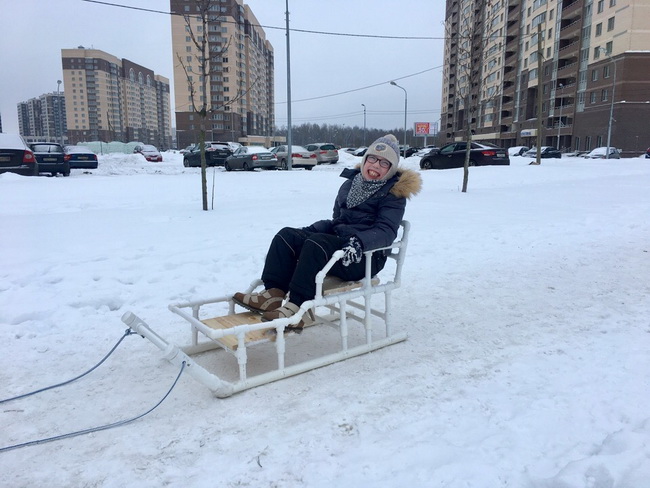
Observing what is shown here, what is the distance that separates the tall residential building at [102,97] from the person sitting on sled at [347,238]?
282ft

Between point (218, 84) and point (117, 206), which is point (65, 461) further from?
point (218, 84)

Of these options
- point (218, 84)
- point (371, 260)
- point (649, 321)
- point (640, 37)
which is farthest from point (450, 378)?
point (218, 84)

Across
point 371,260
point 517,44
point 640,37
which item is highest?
point 517,44

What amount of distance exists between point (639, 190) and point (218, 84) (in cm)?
8700

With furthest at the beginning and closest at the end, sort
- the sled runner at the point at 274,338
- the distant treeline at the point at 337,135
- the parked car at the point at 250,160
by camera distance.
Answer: the distant treeline at the point at 337,135
the parked car at the point at 250,160
the sled runner at the point at 274,338

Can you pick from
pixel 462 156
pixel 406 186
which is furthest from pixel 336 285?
pixel 462 156

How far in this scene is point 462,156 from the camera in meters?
23.0

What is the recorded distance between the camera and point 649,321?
4.02 m

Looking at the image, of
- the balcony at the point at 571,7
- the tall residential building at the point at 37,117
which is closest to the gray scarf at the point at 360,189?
the balcony at the point at 571,7

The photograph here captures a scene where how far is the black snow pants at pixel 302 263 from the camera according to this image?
10.6 feet

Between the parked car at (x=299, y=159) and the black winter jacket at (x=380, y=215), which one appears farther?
the parked car at (x=299, y=159)

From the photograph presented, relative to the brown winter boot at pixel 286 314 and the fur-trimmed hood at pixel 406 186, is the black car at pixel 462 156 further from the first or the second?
the brown winter boot at pixel 286 314

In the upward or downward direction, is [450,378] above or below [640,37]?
below

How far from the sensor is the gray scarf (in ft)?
12.2
